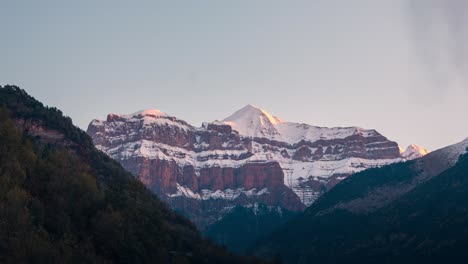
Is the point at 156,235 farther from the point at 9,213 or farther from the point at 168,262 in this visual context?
the point at 9,213

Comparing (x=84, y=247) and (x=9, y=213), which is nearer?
(x=9, y=213)

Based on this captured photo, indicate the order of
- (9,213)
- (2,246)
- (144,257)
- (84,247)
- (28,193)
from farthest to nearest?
(144,257), (28,193), (84,247), (9,213), (2,246)

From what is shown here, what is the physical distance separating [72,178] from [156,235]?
2493 centimetres

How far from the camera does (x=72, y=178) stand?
609ft

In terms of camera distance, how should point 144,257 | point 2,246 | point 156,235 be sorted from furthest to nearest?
1. point 156,235
2. point 144,257
3. point 2,246

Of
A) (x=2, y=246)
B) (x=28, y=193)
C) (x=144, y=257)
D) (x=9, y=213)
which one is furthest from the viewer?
(x=144, y=257)

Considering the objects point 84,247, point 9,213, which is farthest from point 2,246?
point 84,247

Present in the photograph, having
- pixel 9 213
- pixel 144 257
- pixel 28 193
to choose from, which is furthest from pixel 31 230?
pixel 144 257

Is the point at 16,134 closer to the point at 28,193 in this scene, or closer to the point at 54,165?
the point at 54,165

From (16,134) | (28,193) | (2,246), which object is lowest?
(2,246)

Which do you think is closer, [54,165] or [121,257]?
[121,257]

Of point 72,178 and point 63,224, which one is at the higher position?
point 72,178

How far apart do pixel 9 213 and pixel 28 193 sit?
84.3ft

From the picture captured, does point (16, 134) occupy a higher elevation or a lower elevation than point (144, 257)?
higher
